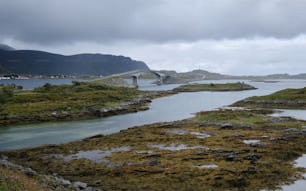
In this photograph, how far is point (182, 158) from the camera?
29.0 metres

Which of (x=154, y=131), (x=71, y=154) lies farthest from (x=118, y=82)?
(x=71, y=154)

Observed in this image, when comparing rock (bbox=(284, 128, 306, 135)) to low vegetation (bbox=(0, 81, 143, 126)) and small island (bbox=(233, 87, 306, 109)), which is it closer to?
small island (bbox=(233, 87, 306, 109))

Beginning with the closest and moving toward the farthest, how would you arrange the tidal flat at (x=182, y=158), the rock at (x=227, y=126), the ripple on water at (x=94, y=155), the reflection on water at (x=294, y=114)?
1. the tidal flat at (x=182, y=158)
2. the ripple on water at (x=94, y=155)
3. the rock at (x=227, y=126)
4. the reflection on water at (x=294, y=114)

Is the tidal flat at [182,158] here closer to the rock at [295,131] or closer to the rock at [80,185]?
the rock at [295,131]

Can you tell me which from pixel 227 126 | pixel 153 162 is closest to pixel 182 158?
pixel 153 162

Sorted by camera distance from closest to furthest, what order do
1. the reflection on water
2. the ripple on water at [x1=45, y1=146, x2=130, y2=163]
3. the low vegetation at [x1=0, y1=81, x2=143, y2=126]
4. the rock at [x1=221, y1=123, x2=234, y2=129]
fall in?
the ripple on water at [x1=45, y1=146, x2=130, y2=163] < the rock at [x1=221, y1=123, x2=234, y2=129] < the reflection on water < the low vegetation at [x1=0, y1=81, x2=143, y2=126]

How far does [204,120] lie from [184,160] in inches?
958

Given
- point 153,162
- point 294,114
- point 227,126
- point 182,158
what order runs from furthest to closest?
point 294,114 → point 227,126 → point 182,158 → point 153,162

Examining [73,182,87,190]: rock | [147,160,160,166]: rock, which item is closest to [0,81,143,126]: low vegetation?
[147,160,160,166]: rock

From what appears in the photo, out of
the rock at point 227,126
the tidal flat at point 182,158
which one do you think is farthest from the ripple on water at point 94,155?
the rock at point 227,126

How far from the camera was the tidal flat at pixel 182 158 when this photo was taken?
23453 millimetres

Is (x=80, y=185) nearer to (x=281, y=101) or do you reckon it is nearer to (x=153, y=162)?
(x=153, y=162)

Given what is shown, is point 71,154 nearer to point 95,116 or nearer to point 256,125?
point 256,125

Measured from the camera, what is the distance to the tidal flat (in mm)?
23453
